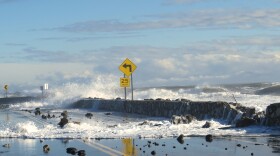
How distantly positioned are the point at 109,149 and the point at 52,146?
7.42ft

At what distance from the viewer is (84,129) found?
84.9 ft

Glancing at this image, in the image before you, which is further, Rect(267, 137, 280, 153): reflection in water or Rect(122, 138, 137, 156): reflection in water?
Rect(122, 138, 137, 156): reflection in water

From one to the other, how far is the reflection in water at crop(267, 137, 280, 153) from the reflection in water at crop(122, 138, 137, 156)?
3525 mm

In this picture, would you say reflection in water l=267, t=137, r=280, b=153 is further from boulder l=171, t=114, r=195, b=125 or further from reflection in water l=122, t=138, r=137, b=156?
boulder l=171, t=114, r=195, b=125

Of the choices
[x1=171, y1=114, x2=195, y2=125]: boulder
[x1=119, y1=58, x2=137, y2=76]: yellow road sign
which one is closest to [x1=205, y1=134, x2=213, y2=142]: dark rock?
[x1=171, y1=114, x2=195, y2=125]: boulder

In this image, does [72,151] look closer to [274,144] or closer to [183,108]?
[274,144]

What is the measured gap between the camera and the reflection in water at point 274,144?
55.9ft

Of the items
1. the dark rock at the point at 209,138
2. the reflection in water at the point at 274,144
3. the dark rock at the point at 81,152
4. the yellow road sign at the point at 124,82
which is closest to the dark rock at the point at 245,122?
the dark rock at the point at 209,138

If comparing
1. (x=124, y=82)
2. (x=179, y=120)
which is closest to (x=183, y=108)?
(x=179, y=120)

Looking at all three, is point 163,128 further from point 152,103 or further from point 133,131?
point 152,103

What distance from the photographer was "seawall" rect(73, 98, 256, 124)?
1107 inches

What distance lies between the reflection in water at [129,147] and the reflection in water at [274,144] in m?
3.53

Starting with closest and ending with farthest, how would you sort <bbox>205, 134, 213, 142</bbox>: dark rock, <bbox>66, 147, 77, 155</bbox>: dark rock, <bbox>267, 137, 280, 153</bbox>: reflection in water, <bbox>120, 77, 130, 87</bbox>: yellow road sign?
<bbox>267, 137, 280, 153</bbox>: reflection in water
<bbox>66, 147, 77, 155</bbox>: dark rock
<bbox>205, 134, 213, 142</bbox>: dark rock
<bbox>120, 77, 130, 87</bbox>: yellow road sign

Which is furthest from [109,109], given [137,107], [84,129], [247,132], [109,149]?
[109,149]
